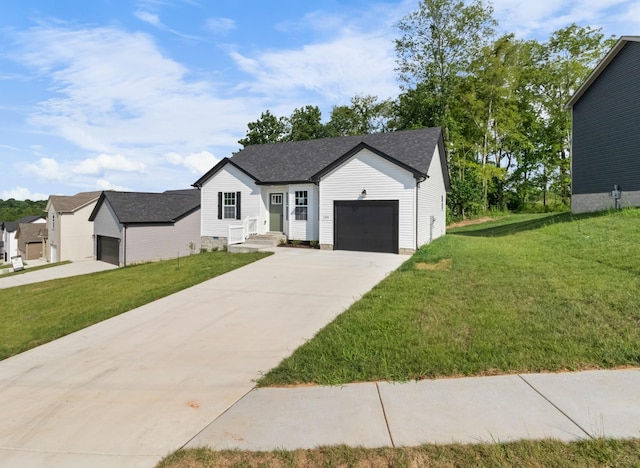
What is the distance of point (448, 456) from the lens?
2.69 m

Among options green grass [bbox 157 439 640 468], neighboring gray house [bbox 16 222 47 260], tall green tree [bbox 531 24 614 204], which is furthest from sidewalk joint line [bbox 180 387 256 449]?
neighboring gray house [bbox 16 222 47 260]

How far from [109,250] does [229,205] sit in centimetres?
1121

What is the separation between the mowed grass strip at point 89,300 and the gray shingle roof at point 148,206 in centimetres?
933

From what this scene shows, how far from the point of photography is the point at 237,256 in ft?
45.9

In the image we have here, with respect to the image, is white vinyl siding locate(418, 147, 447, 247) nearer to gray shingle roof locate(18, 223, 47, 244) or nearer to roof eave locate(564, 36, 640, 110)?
roof eave locate(564, 36, 640, 110)

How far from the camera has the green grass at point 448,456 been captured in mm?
2600

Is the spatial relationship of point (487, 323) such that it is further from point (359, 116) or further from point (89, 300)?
point (359, 116)

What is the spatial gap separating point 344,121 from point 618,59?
27.2m

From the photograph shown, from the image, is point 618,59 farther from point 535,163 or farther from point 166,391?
point 166,391

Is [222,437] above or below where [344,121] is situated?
below

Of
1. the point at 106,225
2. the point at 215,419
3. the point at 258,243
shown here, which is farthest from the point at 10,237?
the point at 215,419

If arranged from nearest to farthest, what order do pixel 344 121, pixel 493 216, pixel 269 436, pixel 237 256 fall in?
pixel 269 436 < pixel 237 256 < pixel 493 216 < pixel 344 121

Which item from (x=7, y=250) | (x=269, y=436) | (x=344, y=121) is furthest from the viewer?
(x=7, y=250)

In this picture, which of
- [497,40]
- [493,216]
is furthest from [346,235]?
[497,40]
